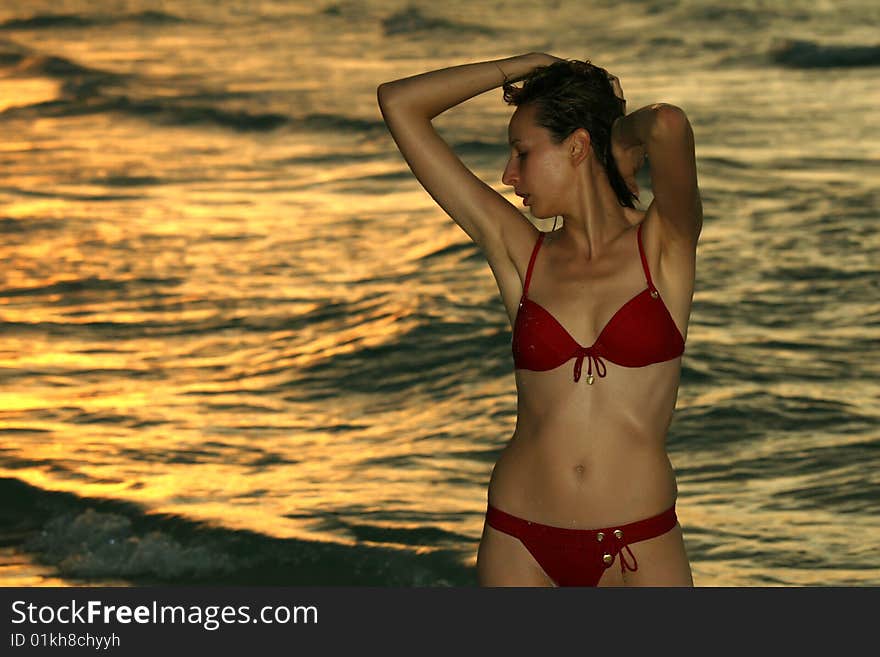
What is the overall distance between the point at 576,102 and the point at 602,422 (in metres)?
0.79

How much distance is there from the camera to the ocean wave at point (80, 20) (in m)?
23.0

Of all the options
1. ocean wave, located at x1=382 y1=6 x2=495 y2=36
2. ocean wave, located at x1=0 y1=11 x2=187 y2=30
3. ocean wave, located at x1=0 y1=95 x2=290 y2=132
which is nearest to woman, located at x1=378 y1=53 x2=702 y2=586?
ocean wave, located at x1=0 y1=95 x2=290 y2=132

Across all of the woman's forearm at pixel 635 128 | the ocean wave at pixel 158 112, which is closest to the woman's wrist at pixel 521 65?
the woman's forearm at pixel 635 128

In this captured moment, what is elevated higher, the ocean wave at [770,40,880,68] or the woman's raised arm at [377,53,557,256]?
the woman's raised arm at [377,53,557,256]

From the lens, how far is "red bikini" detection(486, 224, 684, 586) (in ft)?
13.5

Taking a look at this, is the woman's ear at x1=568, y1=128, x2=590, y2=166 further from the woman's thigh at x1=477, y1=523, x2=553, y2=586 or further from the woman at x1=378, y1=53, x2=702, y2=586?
Answer: the woman's thigh at x1=477, y1=523, x2=553, y2=586

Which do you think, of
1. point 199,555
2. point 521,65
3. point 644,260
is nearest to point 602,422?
point 644,260

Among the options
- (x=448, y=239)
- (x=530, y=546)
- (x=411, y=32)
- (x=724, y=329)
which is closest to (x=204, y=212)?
(x=448, y=239)

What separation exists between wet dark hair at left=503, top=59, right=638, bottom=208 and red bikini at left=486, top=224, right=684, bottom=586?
0.32 metres

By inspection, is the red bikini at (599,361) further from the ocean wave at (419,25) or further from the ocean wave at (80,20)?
the ocean wave at (80,20)

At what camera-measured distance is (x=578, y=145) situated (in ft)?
14.0

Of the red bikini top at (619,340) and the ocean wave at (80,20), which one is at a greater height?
the ocean wave at (80,20)

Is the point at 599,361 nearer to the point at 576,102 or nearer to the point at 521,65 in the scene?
the point at 576,102

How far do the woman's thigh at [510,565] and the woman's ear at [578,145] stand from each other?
947 millimetres
